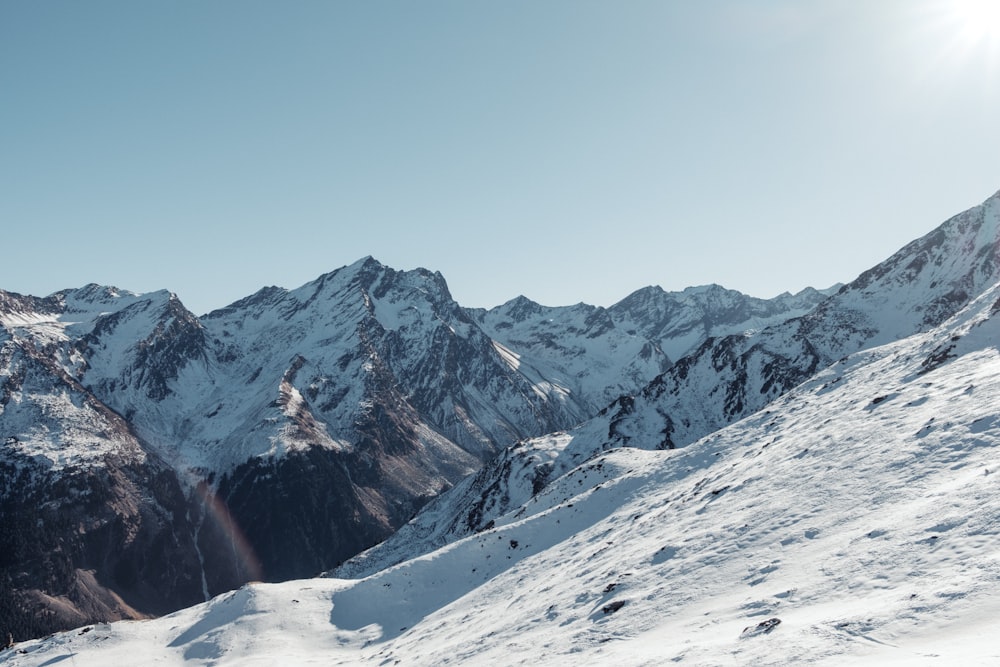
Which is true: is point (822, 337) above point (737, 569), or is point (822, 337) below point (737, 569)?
above

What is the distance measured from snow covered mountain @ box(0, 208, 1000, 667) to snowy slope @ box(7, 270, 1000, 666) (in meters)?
0.13

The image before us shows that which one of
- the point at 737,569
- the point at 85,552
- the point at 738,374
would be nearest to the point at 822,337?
the point at 738,374

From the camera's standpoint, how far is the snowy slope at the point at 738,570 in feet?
55.7

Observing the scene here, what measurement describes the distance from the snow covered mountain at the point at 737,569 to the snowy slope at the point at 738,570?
13 centimetres

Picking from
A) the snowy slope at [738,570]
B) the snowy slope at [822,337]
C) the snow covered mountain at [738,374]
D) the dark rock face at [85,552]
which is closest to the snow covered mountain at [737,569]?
the snowy slope at [738,570]

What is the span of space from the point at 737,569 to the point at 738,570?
14cm

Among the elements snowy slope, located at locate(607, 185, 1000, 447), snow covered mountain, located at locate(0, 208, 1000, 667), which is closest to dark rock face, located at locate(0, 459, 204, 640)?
snow covered mountain, located at locate(0, 208, 1000, 667)

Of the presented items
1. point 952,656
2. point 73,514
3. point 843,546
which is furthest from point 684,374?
point 73,514

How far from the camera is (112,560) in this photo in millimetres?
179250

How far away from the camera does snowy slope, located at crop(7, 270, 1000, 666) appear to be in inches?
668

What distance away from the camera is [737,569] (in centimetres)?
2536

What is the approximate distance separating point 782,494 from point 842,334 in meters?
131

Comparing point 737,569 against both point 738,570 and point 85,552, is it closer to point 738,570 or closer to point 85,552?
point 738,570

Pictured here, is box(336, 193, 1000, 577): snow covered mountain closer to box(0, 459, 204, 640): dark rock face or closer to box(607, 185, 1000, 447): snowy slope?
box(607, 185, 1000, 447): snowy slope
